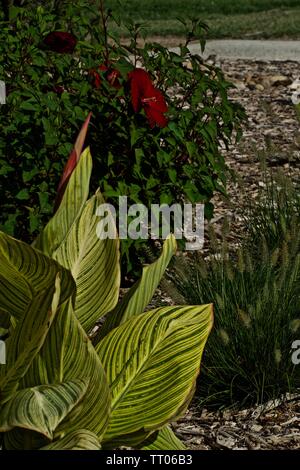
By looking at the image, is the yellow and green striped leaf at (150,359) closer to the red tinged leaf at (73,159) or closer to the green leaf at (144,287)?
the green leaf at (144,287)

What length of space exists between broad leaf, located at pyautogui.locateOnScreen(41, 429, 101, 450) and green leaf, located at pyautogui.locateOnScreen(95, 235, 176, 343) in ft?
1.62

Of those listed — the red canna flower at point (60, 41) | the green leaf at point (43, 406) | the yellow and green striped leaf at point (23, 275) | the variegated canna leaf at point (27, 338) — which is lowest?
the green leaf at point (43, 406)

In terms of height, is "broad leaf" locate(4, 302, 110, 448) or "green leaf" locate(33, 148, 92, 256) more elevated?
"green leaf" locate(33, 148, 92, 256)

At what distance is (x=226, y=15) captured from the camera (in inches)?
551

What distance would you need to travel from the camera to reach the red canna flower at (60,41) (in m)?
3.97

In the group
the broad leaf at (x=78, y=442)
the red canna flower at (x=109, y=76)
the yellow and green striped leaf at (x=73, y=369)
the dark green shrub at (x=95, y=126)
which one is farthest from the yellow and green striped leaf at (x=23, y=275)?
the red canna flower at (x=109, y=76)

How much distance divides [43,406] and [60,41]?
2087 millimetres

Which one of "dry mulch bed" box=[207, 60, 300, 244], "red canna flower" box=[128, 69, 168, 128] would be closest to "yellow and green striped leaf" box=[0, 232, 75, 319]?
"red canna flower" box=[128, 69, 168, 128]

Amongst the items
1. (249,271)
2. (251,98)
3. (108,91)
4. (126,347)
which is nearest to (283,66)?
(251,98)

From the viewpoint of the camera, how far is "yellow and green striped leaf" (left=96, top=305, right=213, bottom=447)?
2607mm

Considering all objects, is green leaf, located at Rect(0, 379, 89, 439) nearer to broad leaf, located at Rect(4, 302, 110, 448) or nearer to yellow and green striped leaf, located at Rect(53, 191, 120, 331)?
broad leaf, located at Rect(4, 302, 110, 448)

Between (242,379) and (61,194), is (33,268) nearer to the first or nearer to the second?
(61,194)

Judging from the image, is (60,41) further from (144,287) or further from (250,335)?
(144,287)

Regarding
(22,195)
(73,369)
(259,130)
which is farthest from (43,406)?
(259,130)
